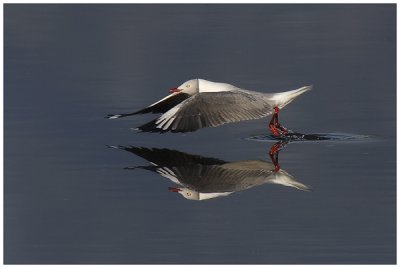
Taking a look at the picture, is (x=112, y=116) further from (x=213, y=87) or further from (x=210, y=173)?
(x=210, y=173)

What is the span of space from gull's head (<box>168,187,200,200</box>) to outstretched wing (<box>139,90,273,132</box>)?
5.18 feet

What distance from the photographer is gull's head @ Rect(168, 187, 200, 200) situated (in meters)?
10.3

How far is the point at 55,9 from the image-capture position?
67.8ft

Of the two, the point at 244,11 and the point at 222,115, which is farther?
the point at 244,11

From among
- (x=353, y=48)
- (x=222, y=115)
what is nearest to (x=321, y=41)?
(x=353, y=48)

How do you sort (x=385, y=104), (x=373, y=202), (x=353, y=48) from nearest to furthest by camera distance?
(x=373, y=202)
(x=385, y=104)
(x=353, y=48)

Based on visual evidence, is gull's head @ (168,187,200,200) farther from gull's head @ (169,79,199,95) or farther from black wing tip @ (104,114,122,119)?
black wing tip @ (104,114,122,119)

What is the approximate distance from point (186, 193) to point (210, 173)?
719 mm

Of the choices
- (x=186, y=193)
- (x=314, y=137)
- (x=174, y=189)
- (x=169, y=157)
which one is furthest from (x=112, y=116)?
(x=186, y=193)

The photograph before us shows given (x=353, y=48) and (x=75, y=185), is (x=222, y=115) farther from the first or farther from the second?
(x=353, y=48)

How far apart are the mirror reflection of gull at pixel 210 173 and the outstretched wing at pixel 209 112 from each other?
276mm

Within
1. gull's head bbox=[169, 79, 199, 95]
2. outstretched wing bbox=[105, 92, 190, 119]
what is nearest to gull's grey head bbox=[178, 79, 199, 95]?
gull's head bbox=[169, 79, 199, 95]

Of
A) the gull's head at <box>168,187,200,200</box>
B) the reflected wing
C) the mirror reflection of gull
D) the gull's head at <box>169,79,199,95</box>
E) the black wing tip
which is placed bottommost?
the gull's head at <box>168,187,200,200</box>

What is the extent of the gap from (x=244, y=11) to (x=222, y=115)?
Answer: 26.3 ft
